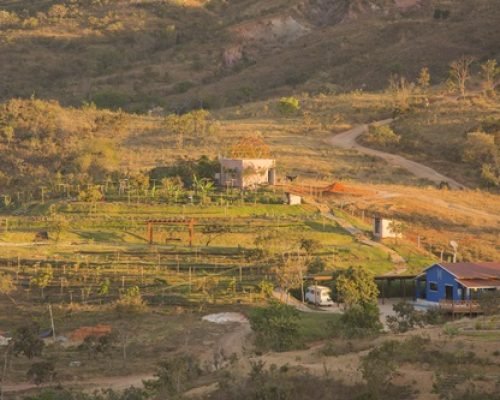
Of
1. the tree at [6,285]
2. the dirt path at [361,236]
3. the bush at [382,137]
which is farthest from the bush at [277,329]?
the bush at [382,137]

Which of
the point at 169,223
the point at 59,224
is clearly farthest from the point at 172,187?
the point at 59,224

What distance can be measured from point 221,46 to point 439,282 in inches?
3282

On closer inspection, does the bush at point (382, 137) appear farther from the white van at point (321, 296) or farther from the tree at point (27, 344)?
the tree at point (27, 344)

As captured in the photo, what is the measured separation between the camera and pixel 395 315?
3438 centimetres

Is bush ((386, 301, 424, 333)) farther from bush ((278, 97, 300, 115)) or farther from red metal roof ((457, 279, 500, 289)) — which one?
bush ((278, 97, 300, 115))

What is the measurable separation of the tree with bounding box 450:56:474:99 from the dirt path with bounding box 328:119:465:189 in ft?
31.0

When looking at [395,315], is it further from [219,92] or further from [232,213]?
[219,92]

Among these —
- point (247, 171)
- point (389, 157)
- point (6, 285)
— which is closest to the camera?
point (6, 285)

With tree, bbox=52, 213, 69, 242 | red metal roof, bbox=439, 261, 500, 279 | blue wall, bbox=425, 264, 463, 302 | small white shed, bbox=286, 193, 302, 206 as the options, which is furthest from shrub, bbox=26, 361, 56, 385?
small white shed, bbox=286, 193, 302, 206

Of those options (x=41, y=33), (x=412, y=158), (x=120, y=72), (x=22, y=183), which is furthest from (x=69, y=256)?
(x=41, y=33)

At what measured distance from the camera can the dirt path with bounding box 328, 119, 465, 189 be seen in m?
60.4

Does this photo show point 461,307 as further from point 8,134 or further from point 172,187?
point 8,134

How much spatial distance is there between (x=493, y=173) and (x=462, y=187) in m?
2.53

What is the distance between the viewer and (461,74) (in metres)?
84.9
